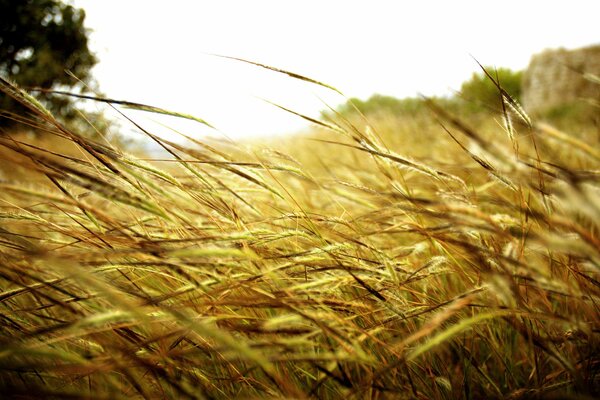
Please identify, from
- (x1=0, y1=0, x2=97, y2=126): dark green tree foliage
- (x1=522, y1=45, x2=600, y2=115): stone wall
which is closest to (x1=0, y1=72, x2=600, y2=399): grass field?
(x1=0, y1=0, x2=97, y2=126): dark green tree foliage

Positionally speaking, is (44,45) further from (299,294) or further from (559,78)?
(559,78)

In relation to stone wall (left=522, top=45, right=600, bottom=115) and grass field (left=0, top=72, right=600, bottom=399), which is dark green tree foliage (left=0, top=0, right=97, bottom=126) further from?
stone wall (left=522, top=45, right=600, bottom=115)

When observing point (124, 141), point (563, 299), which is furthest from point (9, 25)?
point (563, 299)

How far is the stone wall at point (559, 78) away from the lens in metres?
8.19

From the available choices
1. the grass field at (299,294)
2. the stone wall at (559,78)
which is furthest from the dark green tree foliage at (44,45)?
the stone wall at (559,78)

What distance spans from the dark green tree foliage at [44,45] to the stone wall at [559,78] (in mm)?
9716

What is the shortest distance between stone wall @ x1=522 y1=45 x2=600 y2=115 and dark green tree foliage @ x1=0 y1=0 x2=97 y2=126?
9.72 metres

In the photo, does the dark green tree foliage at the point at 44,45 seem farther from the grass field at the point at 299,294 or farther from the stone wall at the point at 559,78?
the stone wall at the point at 559,78

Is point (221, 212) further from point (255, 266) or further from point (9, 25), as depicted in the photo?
→ point (9, 25)

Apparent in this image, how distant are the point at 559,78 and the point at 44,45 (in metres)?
11.4

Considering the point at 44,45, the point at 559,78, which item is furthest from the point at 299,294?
the point at 559,78

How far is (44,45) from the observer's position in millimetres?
6297

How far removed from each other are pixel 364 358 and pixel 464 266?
0.37 meters

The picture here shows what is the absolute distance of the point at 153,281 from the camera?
967 millimetres
